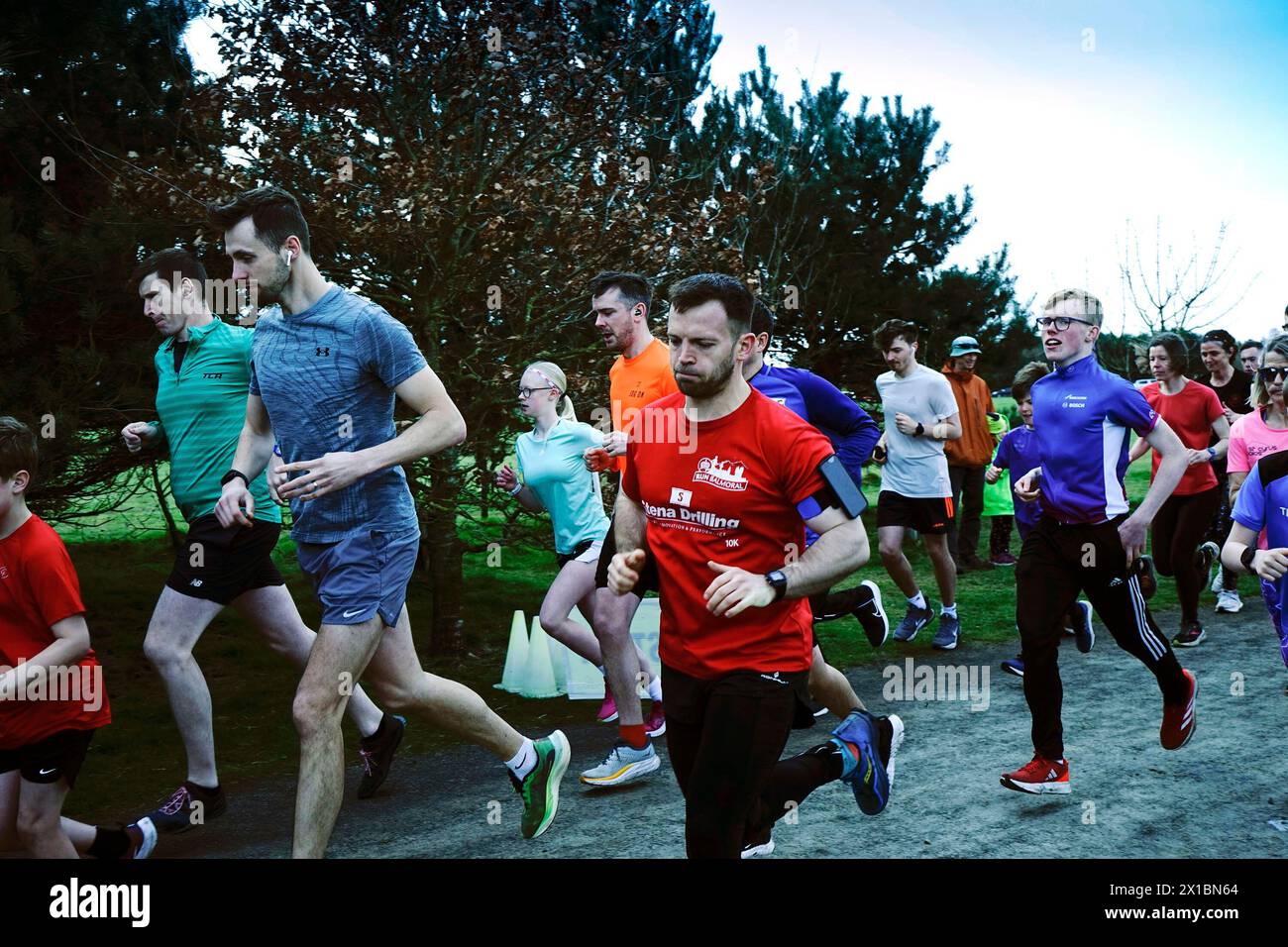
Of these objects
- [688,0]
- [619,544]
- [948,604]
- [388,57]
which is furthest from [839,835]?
[688,0]

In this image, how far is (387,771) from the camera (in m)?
5.67

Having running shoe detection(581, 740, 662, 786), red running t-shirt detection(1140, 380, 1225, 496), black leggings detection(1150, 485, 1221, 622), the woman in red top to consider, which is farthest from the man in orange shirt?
black leggings detection(1150, 485, 1221, 622)

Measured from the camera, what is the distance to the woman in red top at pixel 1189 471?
8781mm

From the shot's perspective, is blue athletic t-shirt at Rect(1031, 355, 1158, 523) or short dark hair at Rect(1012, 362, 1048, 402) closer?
blue athletic t-shirt at Rect(1031, 355, 1158, 523)

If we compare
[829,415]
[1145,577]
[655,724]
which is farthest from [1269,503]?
[655,724]

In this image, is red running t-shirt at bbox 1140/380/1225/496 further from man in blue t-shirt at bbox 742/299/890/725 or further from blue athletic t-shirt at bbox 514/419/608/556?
Answer: blue athletic t-shirt at bbox 514/419/608/556

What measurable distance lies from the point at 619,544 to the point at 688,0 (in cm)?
798

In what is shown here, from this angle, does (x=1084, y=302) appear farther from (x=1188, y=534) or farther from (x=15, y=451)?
(x=15, y=451)

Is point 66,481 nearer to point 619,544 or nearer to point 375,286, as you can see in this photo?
point 375,286

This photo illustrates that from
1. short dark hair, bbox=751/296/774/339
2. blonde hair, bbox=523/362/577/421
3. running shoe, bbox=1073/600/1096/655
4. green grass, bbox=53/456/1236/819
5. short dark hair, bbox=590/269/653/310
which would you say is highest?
short dark hair, bbox=590/269/653/310

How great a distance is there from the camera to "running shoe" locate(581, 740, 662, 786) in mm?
5672

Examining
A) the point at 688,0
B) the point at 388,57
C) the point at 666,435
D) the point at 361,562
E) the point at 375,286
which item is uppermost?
the point at 688,0

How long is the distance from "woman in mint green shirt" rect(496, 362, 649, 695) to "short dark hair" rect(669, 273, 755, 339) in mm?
2875

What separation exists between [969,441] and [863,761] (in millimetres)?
9467
